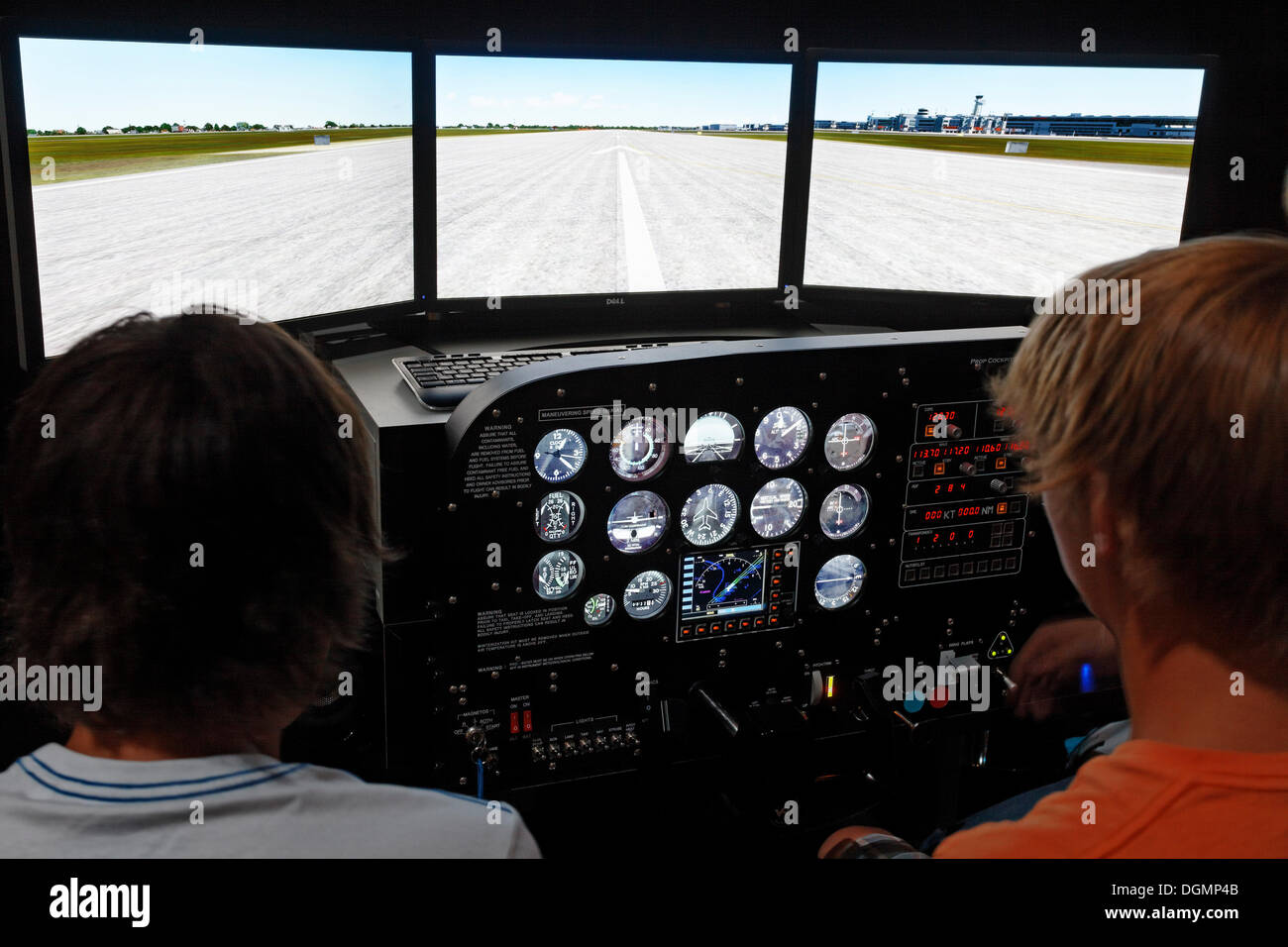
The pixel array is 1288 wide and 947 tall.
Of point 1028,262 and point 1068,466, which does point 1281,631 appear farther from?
point 1028,262

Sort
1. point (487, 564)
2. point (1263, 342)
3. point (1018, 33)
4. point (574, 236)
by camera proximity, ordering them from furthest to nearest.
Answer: point (1018, 33) → point (574, 236) → point (487, 564) → point (1263, 342)

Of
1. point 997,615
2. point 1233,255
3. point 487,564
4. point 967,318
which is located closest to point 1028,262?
point 967,318

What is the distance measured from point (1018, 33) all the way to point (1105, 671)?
7.56 ft

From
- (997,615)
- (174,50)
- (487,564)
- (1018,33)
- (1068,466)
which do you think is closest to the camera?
(1068,466)

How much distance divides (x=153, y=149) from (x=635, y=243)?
3.53 ft

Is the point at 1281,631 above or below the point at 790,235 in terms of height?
below

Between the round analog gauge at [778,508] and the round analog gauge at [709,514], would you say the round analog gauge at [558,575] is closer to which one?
the round analog gauge at [709,514]

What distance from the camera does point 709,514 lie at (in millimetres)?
1788

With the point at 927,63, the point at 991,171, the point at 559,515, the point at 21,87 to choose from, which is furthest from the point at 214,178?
the point at 991,171

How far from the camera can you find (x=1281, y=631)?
2.70 feet

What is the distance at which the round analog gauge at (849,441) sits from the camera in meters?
1.82

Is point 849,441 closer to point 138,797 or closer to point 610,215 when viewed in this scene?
point 610,215

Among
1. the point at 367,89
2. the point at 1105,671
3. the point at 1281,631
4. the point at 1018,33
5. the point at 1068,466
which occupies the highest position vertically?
the point at 1018,33

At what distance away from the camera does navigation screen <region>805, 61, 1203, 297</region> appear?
2.50 m
